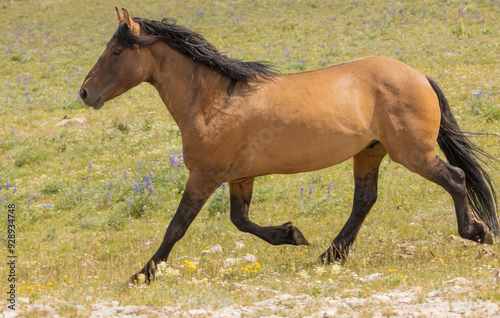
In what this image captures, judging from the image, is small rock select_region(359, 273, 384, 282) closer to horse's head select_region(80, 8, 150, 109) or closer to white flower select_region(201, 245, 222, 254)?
white flower select_region(201, 245, 222, 254)

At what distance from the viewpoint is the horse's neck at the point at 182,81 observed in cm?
620

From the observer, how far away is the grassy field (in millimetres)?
5852

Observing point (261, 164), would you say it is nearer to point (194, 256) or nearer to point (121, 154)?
point (194, 256)

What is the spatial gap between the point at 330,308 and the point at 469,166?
3.31m

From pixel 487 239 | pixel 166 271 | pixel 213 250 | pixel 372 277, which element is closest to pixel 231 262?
pixel 213 250

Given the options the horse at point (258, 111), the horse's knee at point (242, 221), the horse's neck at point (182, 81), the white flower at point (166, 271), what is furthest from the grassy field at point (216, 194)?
the horse's neck at point (182, 81)

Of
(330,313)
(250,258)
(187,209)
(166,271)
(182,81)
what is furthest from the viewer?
(250,258)

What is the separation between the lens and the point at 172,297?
4.94 metres

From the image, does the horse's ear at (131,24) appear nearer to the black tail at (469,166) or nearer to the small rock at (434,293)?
the black tail at (469,166)

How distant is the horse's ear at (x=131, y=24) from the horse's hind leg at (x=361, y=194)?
2.99 meters

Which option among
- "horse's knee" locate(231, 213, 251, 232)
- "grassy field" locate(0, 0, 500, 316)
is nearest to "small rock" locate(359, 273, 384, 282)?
"grassy field" locate(0, 0, 500, 316)

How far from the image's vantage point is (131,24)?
19.9ft

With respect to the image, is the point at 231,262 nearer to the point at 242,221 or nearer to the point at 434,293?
the point at 242,221

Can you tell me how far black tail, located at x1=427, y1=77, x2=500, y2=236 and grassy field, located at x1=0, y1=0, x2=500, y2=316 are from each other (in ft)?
1.55
